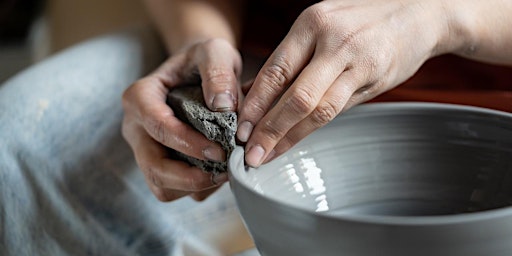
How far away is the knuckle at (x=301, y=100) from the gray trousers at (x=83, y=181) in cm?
34

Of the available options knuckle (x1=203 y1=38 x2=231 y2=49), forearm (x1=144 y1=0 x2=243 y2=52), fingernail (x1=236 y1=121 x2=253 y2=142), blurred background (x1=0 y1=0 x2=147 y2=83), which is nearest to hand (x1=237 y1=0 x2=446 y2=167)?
fingernail (x1=236 y1=121 x2=253 y2=142)

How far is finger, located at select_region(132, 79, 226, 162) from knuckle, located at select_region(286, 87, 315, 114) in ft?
0.27

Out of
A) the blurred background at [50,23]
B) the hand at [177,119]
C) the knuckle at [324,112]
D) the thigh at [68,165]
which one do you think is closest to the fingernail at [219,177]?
the hand at [177,119]

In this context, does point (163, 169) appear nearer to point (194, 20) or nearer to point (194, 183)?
point (194, 183)

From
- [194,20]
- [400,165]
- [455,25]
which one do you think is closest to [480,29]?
[455,25]

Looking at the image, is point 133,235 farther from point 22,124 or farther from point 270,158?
point 270,158

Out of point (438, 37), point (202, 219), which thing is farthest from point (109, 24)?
point (438, 37)

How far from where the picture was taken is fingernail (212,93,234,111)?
2.12 ft

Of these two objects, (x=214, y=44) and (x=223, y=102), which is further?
(x=214, y=44)

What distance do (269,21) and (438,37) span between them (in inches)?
14.1

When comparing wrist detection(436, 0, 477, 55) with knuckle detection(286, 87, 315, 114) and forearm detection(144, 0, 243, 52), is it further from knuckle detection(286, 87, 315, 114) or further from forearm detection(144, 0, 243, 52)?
forearm detection(144, 0, 243, 52)

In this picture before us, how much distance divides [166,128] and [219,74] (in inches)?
2.8

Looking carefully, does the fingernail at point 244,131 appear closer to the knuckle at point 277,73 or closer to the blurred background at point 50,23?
the knuckle at point 277,73

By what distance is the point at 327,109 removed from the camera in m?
0.60
